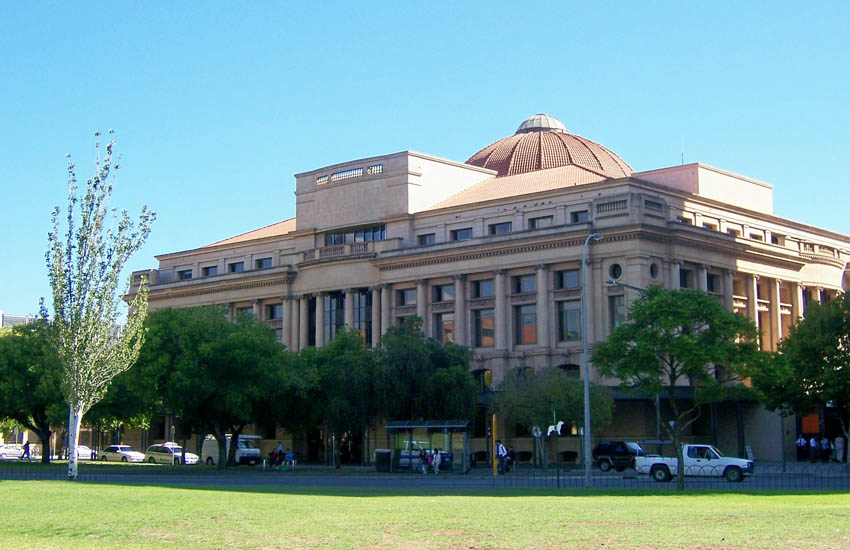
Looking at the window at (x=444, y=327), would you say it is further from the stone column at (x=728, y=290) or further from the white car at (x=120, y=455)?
the white car at (x=120, y=455)

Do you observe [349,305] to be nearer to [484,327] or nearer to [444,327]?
[444,327]

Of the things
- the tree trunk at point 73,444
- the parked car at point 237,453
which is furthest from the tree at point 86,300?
the parked car at point 237,453

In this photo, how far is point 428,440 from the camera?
63.3 metres

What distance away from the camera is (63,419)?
237ft

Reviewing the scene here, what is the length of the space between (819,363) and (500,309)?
25.6 m

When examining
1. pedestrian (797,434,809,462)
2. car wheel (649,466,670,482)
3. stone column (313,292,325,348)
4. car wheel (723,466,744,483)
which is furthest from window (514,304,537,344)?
car wheel (723,466,744,483)

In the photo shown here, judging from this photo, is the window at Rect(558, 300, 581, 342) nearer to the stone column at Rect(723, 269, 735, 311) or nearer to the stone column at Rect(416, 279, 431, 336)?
the stone column at Rect(723, 269, 735, 311)

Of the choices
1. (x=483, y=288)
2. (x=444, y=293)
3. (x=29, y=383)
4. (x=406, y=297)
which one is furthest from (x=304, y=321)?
(x=29, y=383)

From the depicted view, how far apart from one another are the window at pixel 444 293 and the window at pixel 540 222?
8131 mm

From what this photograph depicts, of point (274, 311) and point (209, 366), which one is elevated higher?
point (274, 311)

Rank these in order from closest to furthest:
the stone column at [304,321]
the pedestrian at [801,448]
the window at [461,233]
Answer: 1. the pedestrian at [801,448]
2. the window at [461,233]
3. the stone column at [304,321]

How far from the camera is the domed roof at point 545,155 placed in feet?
352

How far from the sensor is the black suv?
67.0 metres

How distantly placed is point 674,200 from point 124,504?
2471 inches
